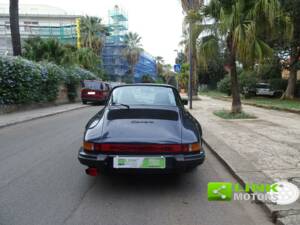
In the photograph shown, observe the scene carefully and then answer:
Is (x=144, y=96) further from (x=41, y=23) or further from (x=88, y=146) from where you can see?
(x=41, y=23)

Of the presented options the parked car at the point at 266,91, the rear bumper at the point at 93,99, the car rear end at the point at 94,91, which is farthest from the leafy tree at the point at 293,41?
the rear bumper at the point at 93,99

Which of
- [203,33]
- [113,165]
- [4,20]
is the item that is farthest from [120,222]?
[4,20]

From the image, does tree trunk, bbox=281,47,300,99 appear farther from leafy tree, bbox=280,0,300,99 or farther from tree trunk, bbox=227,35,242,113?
tree trunk, bbox=227,35,242,113

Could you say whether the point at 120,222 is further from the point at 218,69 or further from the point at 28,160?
→ the point at 218,69

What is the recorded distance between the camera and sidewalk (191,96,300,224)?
169 inches

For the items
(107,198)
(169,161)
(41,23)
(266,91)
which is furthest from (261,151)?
(41,23)

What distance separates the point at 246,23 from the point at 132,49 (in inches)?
1714

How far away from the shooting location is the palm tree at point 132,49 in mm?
52891

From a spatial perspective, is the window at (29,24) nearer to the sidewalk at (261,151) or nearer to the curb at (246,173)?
the sidewalk at (261,151)

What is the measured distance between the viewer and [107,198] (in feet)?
12.5

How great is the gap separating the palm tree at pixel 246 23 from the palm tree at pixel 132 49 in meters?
42.2

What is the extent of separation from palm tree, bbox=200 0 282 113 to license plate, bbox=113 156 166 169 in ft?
26.5

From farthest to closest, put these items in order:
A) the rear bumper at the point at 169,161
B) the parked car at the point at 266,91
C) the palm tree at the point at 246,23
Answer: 1. the parked car at the point at 266,91
2. the palm tree at the point at 246,23
3. the rear bumper at the point at 169,161

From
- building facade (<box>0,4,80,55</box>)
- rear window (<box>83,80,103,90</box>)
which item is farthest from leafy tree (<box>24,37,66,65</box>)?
building facade (<box>0,4,80,55</box>)
